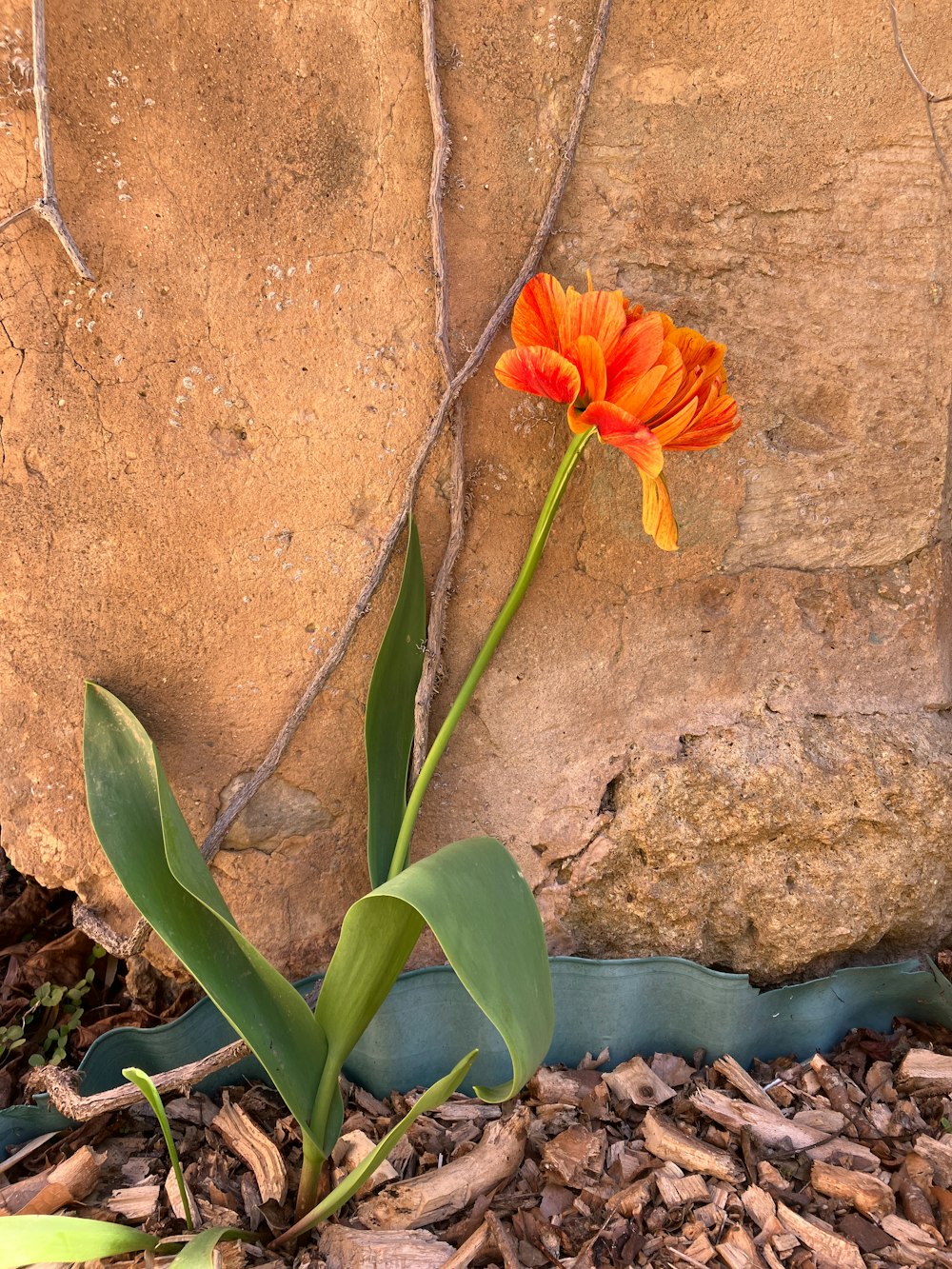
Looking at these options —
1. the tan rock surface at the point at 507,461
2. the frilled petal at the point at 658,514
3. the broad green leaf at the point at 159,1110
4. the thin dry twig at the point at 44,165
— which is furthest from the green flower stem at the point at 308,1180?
the thin dry twig at the point at 44,165

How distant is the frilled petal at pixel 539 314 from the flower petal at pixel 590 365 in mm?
53

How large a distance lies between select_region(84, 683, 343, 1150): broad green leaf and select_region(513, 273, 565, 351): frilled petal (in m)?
0.63

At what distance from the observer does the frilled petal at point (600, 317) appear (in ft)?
3.34

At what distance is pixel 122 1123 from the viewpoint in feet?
4.20

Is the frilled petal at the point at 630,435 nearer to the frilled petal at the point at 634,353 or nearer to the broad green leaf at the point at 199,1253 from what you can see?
the frilled petal at the point at 634,353

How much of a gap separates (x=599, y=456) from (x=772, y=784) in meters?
0.50

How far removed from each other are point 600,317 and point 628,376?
0.07m

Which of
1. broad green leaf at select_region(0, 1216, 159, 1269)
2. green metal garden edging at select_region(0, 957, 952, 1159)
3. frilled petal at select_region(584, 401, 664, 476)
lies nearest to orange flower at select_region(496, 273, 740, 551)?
frilled petal at select_region(584, 401, 664, 476)

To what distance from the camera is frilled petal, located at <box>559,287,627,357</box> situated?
1.02 m

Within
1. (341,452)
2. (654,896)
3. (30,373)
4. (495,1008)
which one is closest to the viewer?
(495,1008)

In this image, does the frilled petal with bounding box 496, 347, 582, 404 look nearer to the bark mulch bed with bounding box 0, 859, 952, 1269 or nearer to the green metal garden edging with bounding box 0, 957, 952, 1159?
the green metal garden edging with bounding box 0, 957, 952, 1159

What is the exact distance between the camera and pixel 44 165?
1.08 meters

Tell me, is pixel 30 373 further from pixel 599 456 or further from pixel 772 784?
pixel 772 784

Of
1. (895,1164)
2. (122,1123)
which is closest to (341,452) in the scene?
(122,1123)
